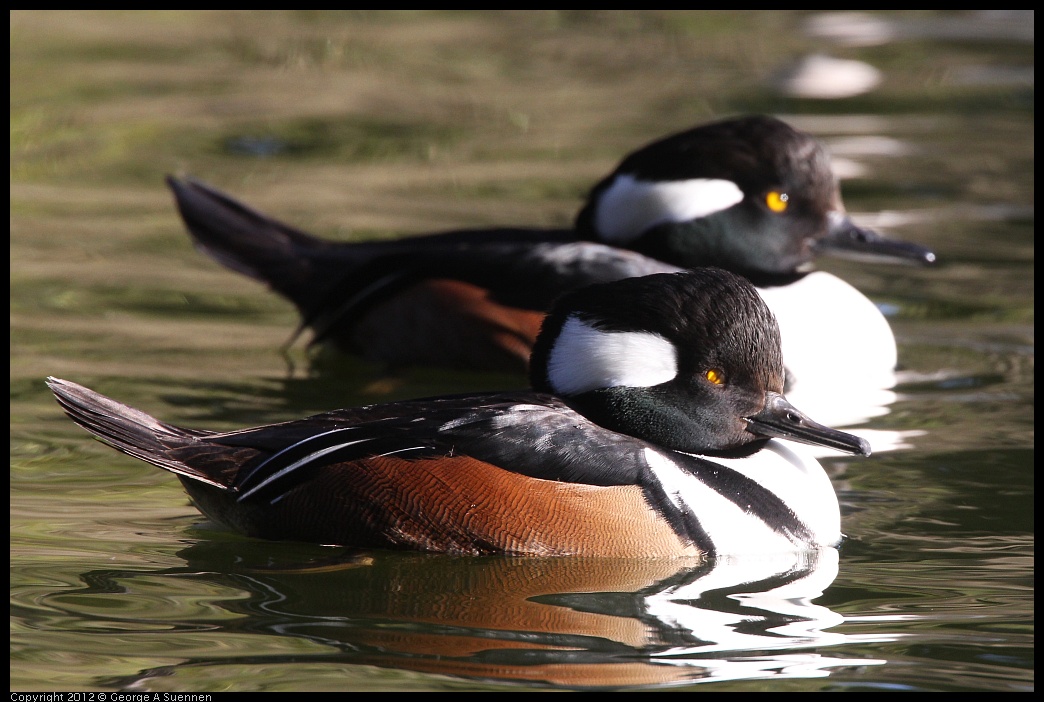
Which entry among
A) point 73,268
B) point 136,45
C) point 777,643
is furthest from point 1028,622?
point 136,45

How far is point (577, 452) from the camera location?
541 cm

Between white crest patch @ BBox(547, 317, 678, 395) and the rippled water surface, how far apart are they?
662 millimetres

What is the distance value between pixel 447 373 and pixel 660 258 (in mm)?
1277

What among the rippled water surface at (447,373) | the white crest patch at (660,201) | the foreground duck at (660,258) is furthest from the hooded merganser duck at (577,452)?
the white crest patch at (660,201)

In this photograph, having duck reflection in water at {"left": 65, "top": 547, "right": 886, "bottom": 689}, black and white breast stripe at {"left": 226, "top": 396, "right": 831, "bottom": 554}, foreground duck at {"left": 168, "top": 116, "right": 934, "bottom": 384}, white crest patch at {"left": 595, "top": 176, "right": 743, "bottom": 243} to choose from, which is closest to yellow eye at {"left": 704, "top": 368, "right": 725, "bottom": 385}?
black and white breast stripe at {"left": 226, "top": 396, "right": 831, "bottom": 554}

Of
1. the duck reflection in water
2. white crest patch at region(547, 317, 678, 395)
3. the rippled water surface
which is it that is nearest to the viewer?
the duck reflection in water

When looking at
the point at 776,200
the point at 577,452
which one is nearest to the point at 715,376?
the point at 577,452

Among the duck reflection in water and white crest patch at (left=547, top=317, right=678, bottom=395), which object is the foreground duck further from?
the duck reflection in water

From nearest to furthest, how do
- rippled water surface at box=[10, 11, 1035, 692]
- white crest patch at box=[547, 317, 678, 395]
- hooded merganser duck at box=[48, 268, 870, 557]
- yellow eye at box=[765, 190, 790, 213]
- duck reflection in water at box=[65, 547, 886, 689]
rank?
duck reflection in water at box=[65, 547, 886, 689]
rippled water surface at box=[10, 11, 1035, 692]
hooded merganser duck at box=[48, 268, 870, 557]
white crest patch at box=[547, 317, 678, 395]
yellow eye at box=[765, 190, 790, 213]

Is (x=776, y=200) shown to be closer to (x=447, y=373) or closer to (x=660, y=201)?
(x=660, y=201)

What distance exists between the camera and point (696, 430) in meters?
5.73

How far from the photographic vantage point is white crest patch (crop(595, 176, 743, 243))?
8117mm

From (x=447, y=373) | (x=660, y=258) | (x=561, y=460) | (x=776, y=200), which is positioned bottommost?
(x=561, y=460)

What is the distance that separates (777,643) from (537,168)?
790cm
